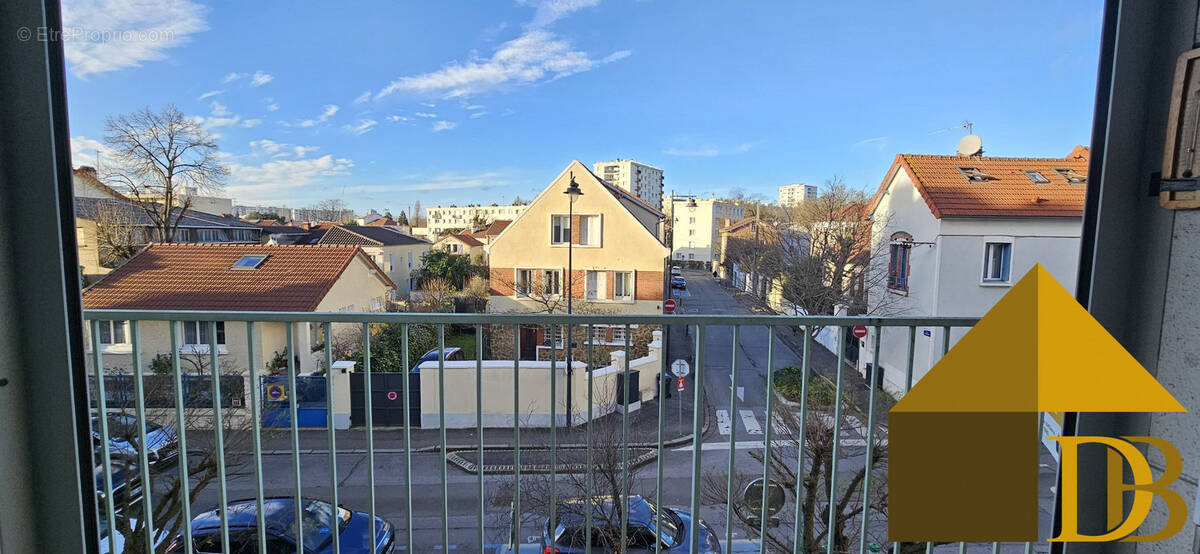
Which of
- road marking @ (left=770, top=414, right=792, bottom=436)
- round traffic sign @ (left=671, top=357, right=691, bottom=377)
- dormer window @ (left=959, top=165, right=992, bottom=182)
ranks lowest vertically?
road marking @ (left=770, top=414, right=792, bottom=436)

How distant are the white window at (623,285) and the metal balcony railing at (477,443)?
7.55 m

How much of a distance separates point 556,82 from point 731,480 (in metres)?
8.86

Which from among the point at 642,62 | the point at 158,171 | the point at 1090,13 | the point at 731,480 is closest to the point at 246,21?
the point at 731,480

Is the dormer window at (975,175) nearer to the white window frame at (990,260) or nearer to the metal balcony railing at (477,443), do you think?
the white window frame at (990,260)

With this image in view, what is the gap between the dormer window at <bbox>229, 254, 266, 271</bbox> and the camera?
7.08m

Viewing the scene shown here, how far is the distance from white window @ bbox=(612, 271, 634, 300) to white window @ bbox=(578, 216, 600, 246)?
0.98 m

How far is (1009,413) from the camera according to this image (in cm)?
112

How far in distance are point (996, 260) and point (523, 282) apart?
9.60 meters

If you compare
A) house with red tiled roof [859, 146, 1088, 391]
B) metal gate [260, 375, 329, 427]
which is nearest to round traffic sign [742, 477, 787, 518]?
metal gate [260, 375, 329, 427]

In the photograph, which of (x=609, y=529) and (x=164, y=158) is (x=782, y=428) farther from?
(x=164, y=158)

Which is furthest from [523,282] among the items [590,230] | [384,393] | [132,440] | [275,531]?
[132,440]

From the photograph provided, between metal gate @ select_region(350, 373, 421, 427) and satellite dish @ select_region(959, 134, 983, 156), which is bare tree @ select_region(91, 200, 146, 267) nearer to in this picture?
metal gate @ select_region(350, 373, 421, 427)

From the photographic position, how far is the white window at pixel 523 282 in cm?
1229

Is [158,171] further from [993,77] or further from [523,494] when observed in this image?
[993,77]
